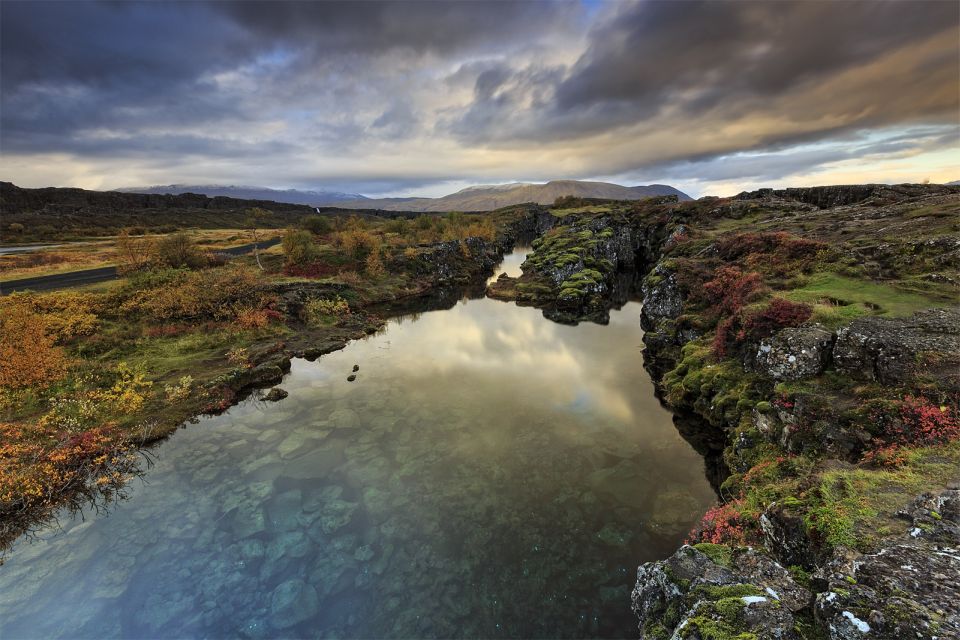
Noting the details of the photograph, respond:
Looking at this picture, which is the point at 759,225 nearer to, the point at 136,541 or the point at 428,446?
the point at 428,446

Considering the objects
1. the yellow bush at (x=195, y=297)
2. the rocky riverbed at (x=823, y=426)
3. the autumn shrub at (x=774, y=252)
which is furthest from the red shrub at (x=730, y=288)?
the yellow bush at (x=195, y=297)

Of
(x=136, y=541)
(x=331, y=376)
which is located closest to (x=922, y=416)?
(x=136, y=541)

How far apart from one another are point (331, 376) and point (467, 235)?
260 feet

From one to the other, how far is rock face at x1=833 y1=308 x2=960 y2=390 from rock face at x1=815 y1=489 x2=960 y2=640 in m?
8.87

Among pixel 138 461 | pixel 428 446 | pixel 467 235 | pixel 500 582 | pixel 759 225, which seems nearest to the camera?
pixel 500 582

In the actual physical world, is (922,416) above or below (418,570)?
above

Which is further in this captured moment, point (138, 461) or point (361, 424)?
point (361, 424)

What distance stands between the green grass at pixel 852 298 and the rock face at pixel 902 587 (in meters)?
14.8

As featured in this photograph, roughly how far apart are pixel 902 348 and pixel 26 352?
186 feet

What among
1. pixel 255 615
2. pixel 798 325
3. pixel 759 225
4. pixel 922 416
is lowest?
pixel 255 615

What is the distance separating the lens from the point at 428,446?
83.3 ft

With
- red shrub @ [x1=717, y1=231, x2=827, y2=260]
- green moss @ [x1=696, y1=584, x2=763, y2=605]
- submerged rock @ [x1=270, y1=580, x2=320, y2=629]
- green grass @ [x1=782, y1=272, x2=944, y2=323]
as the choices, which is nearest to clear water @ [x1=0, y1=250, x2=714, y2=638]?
submerged rock @ [x1=270, y1=580, x2=320, y2=629]

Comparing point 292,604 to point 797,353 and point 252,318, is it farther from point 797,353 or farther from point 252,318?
point 252,318

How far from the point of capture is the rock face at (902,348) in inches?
638
